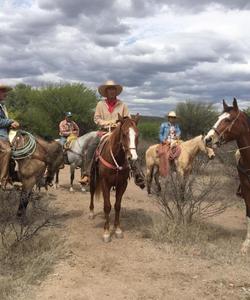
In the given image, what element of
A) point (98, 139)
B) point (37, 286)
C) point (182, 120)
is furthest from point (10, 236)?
point (182, 120)

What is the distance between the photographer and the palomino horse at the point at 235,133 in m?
6.88

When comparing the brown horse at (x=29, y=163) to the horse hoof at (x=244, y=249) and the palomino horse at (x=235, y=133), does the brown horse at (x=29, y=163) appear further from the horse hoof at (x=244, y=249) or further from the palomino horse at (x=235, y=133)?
the horse hoof at (x=244, y=249)

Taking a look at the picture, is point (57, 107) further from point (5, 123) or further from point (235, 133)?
point (235, 133)

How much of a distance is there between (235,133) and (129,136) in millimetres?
1668

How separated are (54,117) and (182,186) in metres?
27.9

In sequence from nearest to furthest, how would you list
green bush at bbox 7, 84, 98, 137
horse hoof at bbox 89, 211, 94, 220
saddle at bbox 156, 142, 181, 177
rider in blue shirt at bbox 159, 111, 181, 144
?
horse hoof at bbox 89, 211, 94, 220 < saddle at bbox 156, 142, 181, 177 < rider in blue shirt at bbox 159, 111, 181, 144 < green bush at bbox 7, 84, 98, 137

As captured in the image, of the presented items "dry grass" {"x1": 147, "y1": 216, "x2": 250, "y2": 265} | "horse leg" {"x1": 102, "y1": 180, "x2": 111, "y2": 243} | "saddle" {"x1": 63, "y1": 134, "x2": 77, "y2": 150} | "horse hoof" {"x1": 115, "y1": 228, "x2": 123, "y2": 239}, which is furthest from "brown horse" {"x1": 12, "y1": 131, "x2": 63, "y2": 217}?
"saddle" {"x1": 63, "y1": 134, "x2": 77, "y2": 150}

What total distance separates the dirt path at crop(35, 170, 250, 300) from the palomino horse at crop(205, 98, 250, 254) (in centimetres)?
122

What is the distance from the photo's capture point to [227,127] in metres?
6.89

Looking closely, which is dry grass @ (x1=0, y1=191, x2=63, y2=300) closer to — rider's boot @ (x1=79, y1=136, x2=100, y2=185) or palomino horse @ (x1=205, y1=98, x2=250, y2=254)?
rider's boot @ (x1=79, y1=136, x2=100, y2=185)

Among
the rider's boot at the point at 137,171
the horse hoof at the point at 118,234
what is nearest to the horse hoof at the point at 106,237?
the horse hoof at the point at 118,234

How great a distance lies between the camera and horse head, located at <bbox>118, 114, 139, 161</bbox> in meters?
6.69

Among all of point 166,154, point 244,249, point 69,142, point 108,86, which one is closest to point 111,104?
point 108,86

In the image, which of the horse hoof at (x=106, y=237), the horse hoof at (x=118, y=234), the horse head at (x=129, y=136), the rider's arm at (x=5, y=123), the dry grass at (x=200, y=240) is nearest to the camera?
the dry grass at (x=200, y=240)
